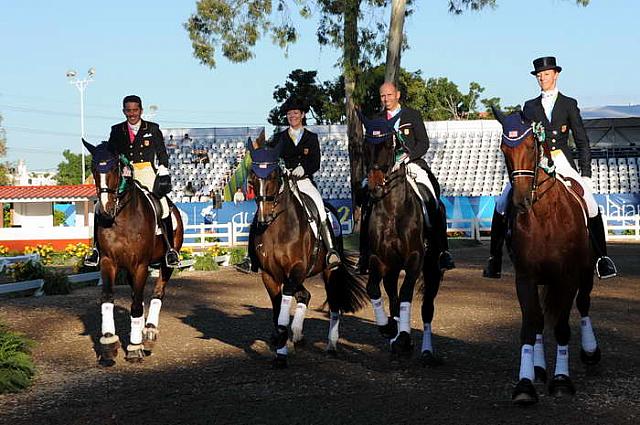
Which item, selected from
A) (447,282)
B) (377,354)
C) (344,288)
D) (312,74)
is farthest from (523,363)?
(312,74)

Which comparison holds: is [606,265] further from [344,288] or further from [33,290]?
[33,290]

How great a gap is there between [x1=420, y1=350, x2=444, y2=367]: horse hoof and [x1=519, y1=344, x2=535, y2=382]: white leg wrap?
5.99 feet

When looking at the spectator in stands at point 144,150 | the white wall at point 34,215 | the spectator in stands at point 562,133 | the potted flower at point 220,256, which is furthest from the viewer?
the white wall at point 34,215

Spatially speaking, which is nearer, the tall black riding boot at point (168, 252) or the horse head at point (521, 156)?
the horse head at point (521, 156)

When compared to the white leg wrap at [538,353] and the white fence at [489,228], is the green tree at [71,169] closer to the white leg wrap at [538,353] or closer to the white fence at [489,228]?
the white fence at [489,228]

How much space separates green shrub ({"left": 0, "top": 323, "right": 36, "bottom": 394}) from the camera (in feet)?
28.1

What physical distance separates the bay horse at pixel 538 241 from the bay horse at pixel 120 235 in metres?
4.52

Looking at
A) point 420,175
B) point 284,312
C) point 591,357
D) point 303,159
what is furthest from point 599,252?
point 303,159

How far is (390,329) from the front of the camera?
996cm

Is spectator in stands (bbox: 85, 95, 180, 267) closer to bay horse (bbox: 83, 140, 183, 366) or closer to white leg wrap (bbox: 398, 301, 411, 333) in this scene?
bay horse (bbox: 83, 140, 183, 366)

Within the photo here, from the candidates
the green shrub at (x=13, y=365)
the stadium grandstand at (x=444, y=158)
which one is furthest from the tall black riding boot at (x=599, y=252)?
the stadium grandstand at (x=444, y=158)

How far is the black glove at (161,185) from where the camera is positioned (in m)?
10.9

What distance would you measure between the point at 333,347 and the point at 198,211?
36212 mm

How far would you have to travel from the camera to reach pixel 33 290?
1800cm
